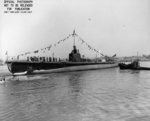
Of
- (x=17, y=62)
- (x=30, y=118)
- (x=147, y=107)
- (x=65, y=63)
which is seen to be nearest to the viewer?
(x=30, y=118)

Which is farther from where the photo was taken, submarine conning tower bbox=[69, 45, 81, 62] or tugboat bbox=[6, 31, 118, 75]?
submarine conning tower bbox=[69, 45, 81, 62]

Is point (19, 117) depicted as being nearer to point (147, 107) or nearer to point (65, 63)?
point (147, 107)

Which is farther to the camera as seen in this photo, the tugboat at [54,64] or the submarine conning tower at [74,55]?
the submarine conning tower at [74,55]

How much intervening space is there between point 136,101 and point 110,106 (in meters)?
4.02

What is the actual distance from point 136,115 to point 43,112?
770 centimetres

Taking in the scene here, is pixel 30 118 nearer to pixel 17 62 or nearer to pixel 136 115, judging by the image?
pixel 136 115

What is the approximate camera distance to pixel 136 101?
2334 centimetres

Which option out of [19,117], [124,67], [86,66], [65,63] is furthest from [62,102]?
[124,67]

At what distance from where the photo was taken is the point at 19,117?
680 inches

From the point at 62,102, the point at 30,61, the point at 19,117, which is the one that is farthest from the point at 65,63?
the point at 19,117

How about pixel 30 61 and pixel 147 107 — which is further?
pixel 30 61

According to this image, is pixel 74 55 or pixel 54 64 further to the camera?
pixel 74 55

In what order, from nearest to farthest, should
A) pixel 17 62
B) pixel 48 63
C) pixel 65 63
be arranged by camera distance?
pixel 17 62, pixel 48 63, pixel 65 63

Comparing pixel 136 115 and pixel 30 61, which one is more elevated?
pixel 30 61
